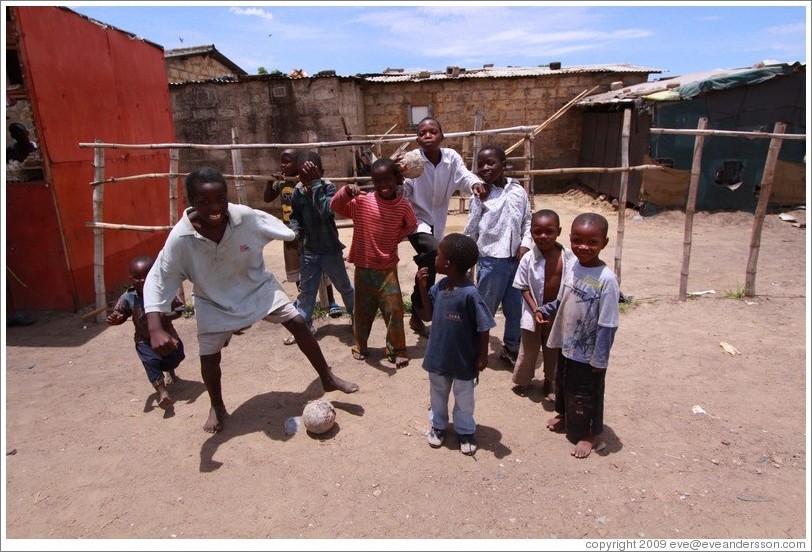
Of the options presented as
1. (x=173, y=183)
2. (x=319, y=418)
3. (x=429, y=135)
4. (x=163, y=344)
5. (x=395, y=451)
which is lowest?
(x=395, y=451)

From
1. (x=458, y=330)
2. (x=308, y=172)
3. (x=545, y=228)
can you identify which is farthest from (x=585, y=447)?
(x=308, y=172)

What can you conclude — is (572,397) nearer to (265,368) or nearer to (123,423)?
(265,368)

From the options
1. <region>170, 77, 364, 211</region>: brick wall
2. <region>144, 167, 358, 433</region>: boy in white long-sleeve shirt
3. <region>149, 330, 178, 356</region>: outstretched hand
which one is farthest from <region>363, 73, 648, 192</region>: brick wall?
<region>149, 330, 178, 356</region>: outstretched hand

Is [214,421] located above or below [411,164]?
below

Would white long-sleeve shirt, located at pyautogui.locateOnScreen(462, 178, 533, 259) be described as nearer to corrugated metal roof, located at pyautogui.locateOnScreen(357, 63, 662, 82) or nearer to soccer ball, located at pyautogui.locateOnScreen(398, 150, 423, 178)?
soccer ball, located at pyautogui.locateOnScreen(398, 150, 423, 178)

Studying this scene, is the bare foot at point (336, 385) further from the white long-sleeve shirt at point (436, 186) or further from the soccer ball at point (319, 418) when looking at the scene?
the white long-sleeve shirt at point (436, 186)

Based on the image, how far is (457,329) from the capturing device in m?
2.61

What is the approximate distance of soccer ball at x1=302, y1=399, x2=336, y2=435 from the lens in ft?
9.73

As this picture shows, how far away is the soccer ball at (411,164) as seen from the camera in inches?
145

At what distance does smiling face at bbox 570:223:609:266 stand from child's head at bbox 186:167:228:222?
6.00 feet

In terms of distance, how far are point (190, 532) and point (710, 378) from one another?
11.5ft

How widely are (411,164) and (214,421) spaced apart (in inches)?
86.1

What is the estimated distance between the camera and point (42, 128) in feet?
16.0

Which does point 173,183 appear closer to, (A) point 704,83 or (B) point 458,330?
(B) point 458,330
